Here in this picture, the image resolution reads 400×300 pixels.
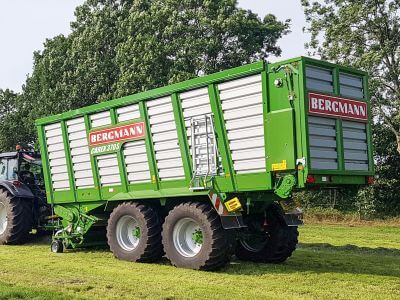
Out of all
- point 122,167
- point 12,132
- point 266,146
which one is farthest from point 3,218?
point 12,132

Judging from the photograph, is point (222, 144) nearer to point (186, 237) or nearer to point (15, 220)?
point (186, 237)

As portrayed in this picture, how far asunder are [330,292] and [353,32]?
2169 cm

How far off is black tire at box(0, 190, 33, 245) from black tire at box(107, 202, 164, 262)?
12.3 feet

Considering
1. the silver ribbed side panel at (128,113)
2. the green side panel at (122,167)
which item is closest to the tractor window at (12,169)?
the green side panel at (122,167)

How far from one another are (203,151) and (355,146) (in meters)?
2.53

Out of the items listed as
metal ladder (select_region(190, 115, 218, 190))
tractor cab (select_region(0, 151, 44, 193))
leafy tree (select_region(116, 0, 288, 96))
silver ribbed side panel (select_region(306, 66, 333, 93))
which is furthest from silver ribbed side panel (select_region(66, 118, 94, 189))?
leafy tree (select_region(116, 0, 288, 96))

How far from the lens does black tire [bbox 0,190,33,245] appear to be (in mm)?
13195

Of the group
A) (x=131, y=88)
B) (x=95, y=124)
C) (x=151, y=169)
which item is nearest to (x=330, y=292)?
(x=151, y=169)

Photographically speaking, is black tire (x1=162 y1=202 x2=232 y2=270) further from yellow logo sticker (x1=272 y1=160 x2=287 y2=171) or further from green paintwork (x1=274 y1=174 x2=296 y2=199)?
yellow logo sticker (x1=272 y1=160 x2=287 y2=171)

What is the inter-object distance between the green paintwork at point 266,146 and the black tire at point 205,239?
0.32m

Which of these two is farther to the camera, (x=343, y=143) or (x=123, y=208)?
(x=123, y=208)

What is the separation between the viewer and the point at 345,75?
29.8ft

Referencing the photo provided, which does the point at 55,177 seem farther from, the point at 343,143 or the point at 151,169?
the point at 343,143

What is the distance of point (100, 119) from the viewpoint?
444 inches
